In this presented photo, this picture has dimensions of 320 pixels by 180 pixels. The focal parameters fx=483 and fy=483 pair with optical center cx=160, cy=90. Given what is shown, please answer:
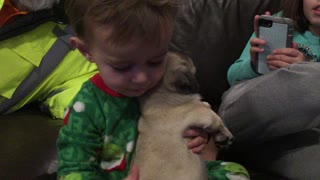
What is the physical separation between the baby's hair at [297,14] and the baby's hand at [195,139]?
67 cm

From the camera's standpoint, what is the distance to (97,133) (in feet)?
2.97

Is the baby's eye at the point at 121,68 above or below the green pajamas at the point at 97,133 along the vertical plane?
above

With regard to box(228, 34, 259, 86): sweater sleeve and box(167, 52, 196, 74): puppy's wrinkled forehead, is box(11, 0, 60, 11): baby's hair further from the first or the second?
box(167, 52, 196, 74): puppy's wrinkled forehead

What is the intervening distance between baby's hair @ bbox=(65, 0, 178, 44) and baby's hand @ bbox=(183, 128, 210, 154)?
0.19 metres

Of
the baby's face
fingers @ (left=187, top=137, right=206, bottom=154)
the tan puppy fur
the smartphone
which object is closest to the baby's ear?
→ the baby's face

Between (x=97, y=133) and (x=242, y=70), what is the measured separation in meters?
0.60

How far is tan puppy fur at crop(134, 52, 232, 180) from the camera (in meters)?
0.87

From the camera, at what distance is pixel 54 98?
4.95 feet

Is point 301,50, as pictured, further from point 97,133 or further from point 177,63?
point 97,133

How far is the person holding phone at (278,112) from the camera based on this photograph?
3.34 feet

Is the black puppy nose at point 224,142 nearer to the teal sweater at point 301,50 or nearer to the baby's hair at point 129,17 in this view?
the baby's hair at point 129,17

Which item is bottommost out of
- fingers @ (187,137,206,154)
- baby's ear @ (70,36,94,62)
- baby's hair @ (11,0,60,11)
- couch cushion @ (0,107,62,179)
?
couch cushion @ (0,107,62,179)

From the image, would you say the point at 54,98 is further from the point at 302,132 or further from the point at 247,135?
the point at 302,132

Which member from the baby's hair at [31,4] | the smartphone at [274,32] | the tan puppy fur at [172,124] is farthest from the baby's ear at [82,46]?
the baby's hair at [31,4]
